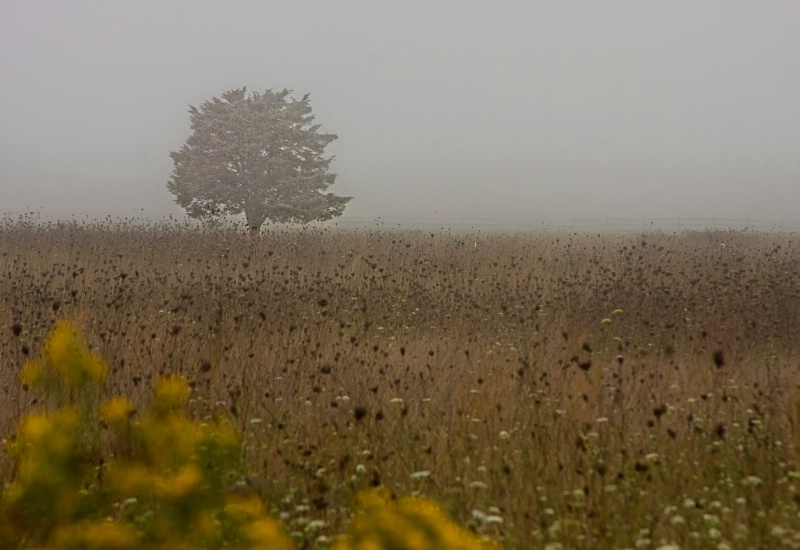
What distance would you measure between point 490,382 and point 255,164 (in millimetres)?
22749

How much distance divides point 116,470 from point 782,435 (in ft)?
14.8

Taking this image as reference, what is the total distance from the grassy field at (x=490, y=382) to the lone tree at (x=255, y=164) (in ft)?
40.9

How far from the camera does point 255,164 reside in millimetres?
27797

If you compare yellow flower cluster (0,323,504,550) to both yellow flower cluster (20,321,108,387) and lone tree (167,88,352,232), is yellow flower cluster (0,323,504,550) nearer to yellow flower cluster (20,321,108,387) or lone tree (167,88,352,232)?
yellow flower cluster (20,321,108,387)

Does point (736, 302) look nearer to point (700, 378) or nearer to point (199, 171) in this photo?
point (700, 378)

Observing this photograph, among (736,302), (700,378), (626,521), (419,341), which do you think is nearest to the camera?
(626,521)

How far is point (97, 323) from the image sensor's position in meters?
9.02

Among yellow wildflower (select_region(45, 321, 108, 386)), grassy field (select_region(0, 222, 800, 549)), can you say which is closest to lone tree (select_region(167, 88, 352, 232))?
grassy field (select_region(0, 222, 800, 549))

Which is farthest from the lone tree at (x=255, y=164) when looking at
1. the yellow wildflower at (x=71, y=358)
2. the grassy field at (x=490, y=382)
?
the yellow wildflower at (x=71, y=358)

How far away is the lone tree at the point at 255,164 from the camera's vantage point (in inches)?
1084

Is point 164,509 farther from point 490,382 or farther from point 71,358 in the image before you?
point 490,382

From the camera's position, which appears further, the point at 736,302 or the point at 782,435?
the point at 736,302

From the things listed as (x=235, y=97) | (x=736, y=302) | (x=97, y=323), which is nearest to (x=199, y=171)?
(x=235, y=97)

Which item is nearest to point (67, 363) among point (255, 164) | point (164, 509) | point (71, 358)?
point (71, 358)
